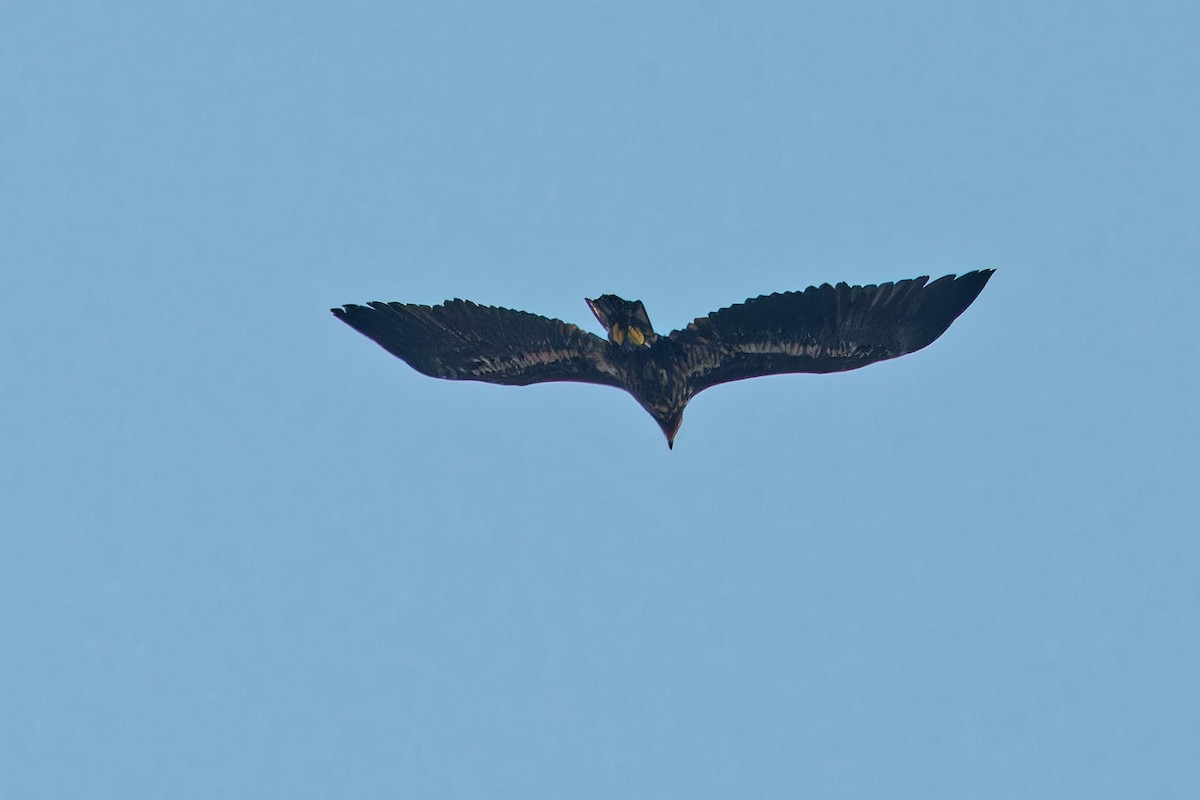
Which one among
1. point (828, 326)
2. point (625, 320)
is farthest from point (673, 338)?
point (828, 326)

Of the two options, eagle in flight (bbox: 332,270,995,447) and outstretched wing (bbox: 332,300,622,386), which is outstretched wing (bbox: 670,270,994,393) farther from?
outstretched wing (bbox: 332,300,622,386)

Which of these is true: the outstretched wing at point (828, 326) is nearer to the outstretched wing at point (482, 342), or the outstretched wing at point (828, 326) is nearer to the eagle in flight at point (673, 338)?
the eagle in flight at point (673, 338)

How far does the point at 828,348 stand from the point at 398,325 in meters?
5.27

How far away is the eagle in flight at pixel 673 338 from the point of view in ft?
76.8

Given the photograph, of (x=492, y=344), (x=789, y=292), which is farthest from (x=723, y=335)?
(x=492, y=344)

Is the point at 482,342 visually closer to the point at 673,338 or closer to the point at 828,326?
the point at 673,338

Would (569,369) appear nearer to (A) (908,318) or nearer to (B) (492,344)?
(B) (492,344)

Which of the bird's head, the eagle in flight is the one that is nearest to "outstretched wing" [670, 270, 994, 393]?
the eagle in flight

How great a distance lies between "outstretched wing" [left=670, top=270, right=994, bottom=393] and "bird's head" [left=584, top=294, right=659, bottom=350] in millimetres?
367

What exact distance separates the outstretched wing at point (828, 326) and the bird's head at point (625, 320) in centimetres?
37

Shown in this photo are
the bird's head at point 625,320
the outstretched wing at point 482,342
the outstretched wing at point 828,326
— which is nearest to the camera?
the outstretched wing at point 828,326

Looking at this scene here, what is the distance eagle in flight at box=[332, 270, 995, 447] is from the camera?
23406 millimetres

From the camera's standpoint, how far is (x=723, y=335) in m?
23.9

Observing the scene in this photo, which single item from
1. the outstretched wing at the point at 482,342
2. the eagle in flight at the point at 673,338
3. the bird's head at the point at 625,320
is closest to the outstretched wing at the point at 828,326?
the eagle in flight at the point at 673,338
